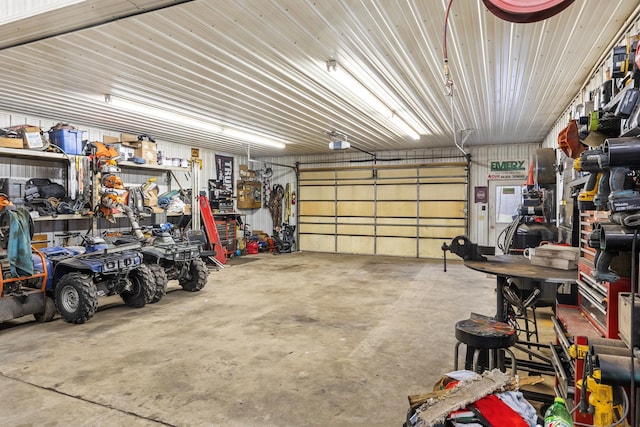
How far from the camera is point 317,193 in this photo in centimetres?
1172

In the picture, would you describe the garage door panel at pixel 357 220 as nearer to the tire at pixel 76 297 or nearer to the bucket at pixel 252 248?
the bucket at pixel 252 248

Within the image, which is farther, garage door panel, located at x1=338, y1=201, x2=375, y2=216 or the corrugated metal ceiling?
garage door panel, located at x1=338, y1=201, x2=375, y2=216

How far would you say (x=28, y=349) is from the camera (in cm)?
382

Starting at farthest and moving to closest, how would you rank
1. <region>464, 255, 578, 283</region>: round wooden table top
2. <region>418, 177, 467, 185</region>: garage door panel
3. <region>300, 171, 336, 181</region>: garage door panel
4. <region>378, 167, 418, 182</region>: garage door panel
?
1. <region>300, 171, 336, 181</region>: garage door panel
2. <region>378, 167, 418, 182</region>: garage door panel
3. <region>418, 177, 467, 185</region>: garage door panel
4. <region>464, 255, 578, 283</region>: round wooden table top

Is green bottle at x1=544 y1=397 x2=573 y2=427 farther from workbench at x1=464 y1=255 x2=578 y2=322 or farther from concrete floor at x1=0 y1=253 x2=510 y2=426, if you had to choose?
concrete floor at x1=0 y1=253 x2=510 y2=426

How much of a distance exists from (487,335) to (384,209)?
871 cm

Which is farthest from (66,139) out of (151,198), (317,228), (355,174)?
(355,174)

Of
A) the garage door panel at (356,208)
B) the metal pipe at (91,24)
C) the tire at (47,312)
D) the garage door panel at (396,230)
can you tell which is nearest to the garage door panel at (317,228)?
the garage door panel at (356,208)

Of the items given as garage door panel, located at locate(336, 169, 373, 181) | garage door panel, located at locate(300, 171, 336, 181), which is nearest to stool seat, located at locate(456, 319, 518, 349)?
garage door panel, located at locate(336, 169, 373, 181)

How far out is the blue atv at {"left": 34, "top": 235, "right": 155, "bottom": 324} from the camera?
4.54 meters

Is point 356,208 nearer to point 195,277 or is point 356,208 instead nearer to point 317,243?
point 317,243

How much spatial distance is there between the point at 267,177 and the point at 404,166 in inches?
167

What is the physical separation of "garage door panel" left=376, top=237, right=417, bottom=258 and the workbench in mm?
7199

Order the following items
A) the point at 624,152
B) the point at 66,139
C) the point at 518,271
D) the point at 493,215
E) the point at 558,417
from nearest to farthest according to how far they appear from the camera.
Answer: the point at 624,152, the point at 558,417, the point at 518,271, the point at 66,139, the point at 493,215
